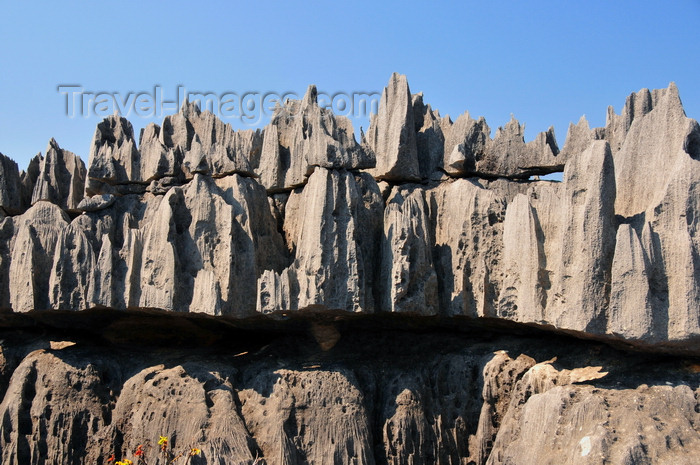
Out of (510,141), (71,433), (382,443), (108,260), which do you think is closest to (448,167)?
(510,141)

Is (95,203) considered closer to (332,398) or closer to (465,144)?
(332,398)

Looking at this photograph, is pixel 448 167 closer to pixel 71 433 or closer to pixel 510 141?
pixel 510 141

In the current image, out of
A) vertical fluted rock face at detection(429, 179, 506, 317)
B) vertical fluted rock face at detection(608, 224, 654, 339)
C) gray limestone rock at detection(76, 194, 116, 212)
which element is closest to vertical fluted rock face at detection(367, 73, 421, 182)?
vertical fluted rock face at detection(429, 179, 506, 317)

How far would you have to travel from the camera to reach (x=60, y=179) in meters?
15.9

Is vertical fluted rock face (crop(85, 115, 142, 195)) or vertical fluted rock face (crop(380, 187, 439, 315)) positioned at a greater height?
vertical fluted rock face (crop(85, 115, 142, 195))

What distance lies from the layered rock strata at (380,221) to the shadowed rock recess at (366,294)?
36 millimetres

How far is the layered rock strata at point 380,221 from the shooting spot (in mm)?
11164

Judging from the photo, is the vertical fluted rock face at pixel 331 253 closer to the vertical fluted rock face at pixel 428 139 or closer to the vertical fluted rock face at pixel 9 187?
the vertical fluted rock face at pixel 428 139

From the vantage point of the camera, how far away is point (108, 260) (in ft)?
45.1

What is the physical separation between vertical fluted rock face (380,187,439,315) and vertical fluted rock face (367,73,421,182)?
1.13 meters

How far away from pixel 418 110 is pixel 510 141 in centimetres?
195

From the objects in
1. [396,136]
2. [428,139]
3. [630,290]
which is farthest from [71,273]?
[630,290]

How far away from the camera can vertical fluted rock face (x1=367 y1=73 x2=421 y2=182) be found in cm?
1422

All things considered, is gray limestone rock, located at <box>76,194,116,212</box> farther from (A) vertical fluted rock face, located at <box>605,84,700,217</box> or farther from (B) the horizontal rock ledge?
(A) vertical fluted rock face, located at <box>605,84,700,217</box>
